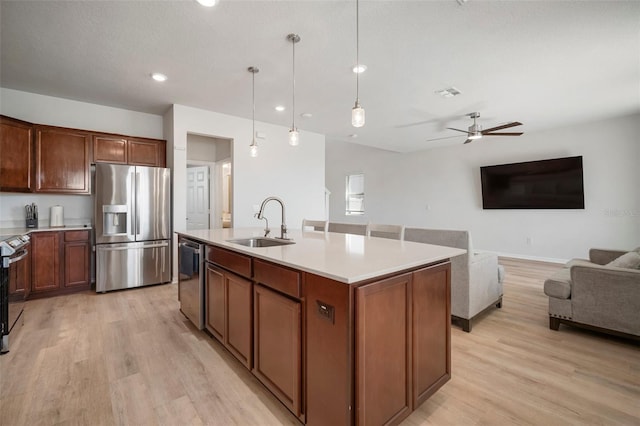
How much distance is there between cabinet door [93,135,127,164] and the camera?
4.06 metres

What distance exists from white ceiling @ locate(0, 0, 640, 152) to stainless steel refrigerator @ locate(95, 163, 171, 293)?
115 centimetres

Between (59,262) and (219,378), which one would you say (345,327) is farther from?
(59,262)

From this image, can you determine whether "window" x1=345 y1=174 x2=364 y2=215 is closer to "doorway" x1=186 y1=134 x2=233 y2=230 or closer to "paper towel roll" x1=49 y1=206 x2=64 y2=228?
"doorway" x1=186 y1=134 x2=233 y2=230

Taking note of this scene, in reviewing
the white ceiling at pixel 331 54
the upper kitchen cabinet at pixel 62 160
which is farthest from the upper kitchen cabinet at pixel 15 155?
the white ceiling at pixel 331 54

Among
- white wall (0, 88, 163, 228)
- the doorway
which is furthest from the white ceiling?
the doorway

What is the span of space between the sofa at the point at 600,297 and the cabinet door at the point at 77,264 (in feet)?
17.8

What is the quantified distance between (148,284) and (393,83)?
4319 millimetres

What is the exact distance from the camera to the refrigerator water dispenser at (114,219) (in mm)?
3822

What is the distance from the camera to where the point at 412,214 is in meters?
8.02

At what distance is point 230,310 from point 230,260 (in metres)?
0.37

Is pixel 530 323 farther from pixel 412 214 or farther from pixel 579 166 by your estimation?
pixel 412 214

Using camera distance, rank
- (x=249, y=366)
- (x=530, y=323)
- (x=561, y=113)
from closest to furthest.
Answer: (x=249, y=366) → (x=530, y=323) → (x=561, y=113)

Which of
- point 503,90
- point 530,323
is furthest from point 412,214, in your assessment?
point 530,323

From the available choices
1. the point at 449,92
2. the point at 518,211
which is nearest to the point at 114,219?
the point at 449,92
